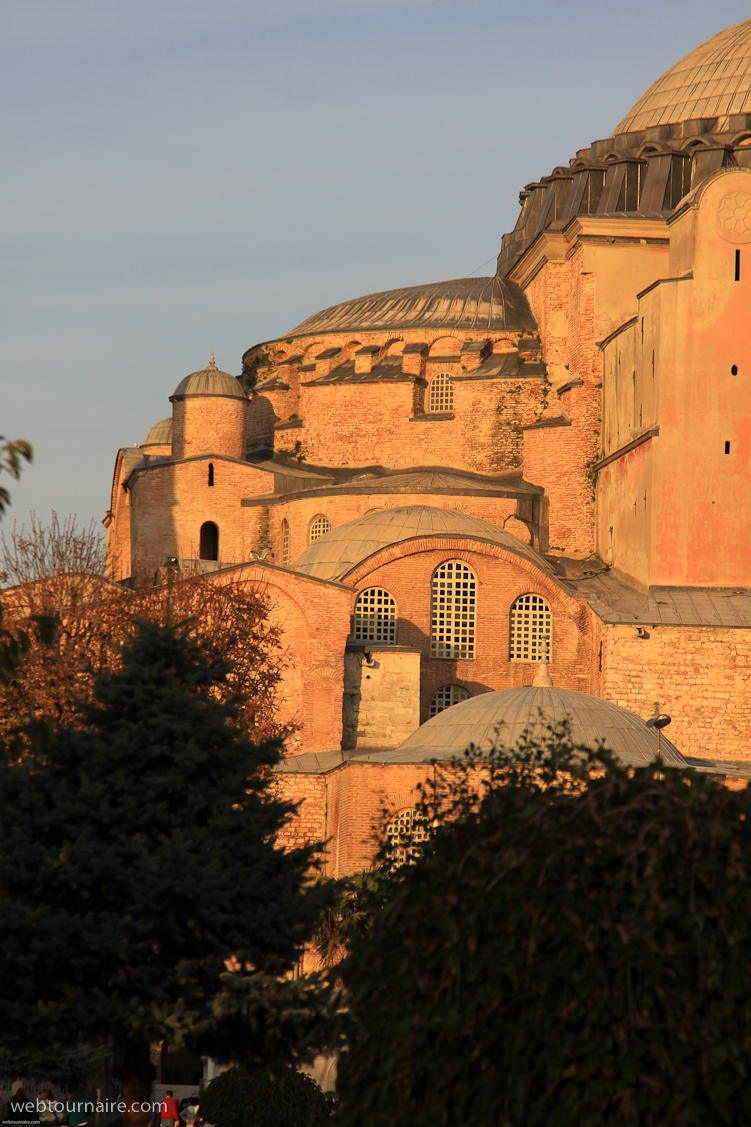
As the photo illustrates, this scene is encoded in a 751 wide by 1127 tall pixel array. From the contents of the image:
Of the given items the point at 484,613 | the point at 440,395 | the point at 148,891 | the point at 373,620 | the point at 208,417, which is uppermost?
the point at 440,395

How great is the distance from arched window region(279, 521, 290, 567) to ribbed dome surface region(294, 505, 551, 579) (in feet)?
Result: 11.7

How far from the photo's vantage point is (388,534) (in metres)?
29.8

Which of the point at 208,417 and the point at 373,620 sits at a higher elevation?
the point at 208,417

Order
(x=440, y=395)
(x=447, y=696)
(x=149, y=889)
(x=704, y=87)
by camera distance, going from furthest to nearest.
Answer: (x=704, y=87), (x=440, y=395), (x=447, y=696), (x=149, y=889)

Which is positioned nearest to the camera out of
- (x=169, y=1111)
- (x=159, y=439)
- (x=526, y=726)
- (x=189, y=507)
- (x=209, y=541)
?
(x=169, y=1111)

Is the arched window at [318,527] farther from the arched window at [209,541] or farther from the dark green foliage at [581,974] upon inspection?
the dark green foliage at [581,974]

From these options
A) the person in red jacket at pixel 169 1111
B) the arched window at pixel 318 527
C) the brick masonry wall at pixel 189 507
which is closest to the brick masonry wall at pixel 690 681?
the arched window at pixel 318 527

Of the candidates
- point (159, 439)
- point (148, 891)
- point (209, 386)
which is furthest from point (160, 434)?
point (148, 891)

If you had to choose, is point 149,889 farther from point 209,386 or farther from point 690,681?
point 209,386

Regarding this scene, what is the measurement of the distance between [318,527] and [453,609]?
20.0ft

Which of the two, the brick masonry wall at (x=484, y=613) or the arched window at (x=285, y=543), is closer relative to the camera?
the brick masonry wall at (x=484, y=613)

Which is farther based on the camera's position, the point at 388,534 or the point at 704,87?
the point at 704,87

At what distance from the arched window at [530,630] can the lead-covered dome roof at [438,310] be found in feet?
39.0

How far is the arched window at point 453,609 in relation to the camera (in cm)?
2892
